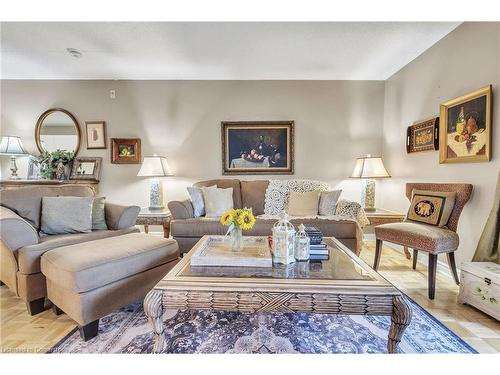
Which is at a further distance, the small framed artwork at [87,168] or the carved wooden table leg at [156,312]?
the small framed artwork at [87,168]

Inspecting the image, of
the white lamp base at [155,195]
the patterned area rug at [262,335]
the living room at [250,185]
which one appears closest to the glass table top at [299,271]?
the living room at [250,185]

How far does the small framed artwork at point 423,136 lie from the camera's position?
2.50 m

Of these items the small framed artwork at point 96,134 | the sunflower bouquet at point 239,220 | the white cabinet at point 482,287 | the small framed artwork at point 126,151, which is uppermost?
the small framed artwork at point 96,134

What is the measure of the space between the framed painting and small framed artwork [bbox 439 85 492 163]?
1771mm

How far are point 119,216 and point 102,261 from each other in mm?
959

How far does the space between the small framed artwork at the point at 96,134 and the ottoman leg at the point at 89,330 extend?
2.88 meters

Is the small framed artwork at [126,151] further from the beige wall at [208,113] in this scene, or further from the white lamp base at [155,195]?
the white lamp base at [155,195]

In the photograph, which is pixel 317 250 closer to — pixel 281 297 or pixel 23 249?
pixel 281 297

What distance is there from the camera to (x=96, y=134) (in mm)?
3586

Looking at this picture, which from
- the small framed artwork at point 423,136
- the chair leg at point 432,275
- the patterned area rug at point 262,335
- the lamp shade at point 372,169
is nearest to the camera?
the patterned area rug at point 262,335

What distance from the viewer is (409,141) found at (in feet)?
9.59

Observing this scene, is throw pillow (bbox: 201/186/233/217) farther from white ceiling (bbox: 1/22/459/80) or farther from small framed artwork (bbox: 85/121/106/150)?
small framed artwork (bbox: 85/121/106/150)

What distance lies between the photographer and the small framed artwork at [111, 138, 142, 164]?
3.58m

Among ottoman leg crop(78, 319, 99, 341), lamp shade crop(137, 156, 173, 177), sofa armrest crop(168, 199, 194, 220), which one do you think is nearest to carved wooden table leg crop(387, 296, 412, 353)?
ottoman leg crop(78, 319, 99, 341)
